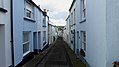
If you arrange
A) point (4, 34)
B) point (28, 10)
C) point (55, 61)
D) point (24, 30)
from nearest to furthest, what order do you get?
point (4, 34)
point (24, 30)
point (55, 61)
point (28, 10)

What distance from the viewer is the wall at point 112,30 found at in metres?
5.61

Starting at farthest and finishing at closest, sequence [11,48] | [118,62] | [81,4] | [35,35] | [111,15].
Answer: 1. [35,35]
2. [81,4]
3. [11,48]
4. [111,15]
5. [118,62]

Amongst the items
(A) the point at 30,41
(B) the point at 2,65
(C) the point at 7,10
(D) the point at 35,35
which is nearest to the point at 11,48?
(B) the point at 2,65

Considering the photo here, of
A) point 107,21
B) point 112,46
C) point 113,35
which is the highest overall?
point 107,21

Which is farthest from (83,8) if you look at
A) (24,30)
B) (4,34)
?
(4,34)

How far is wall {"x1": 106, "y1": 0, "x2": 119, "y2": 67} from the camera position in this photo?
18.4 ft

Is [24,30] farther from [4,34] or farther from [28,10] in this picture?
[4,34]

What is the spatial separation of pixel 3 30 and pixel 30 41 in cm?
715

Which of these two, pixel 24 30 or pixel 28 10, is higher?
pixel 28 10

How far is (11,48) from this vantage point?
8281 mm

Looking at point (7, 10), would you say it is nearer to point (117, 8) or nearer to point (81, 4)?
point (117, 8)

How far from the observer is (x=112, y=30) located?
5664mm

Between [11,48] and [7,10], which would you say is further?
[11,48]

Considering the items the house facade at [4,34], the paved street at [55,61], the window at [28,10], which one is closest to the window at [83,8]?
the paved street at [55,61]
